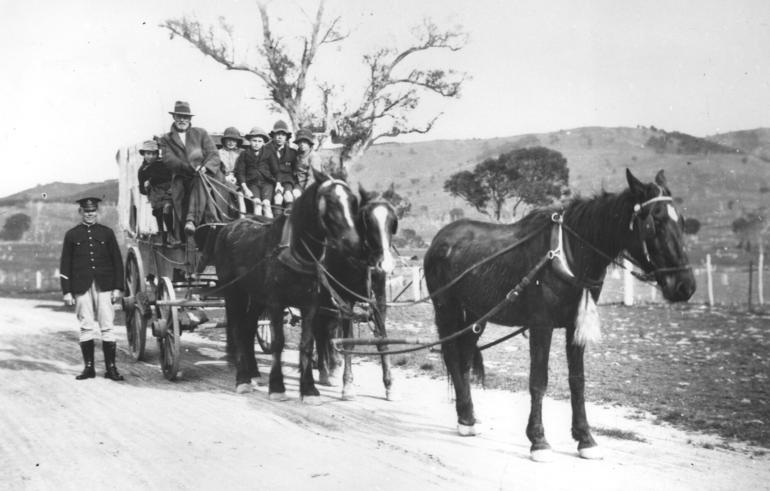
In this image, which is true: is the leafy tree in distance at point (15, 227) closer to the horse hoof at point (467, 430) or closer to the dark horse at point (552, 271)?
the dark horse at point (552, 271)

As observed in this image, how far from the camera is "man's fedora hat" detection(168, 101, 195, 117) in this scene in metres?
9.59

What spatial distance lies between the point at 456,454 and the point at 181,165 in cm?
564

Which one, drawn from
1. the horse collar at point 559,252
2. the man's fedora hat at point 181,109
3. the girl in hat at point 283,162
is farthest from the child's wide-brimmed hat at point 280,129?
the horse collar at point 559,252

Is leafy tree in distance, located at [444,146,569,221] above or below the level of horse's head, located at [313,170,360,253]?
above

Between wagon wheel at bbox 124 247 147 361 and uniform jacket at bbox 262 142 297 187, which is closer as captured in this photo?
uniform jacket at bbox 262 142 297 187

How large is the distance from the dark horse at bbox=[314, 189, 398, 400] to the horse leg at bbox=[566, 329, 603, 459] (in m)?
1.76

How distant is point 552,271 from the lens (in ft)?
18.0

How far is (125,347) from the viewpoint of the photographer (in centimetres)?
1228

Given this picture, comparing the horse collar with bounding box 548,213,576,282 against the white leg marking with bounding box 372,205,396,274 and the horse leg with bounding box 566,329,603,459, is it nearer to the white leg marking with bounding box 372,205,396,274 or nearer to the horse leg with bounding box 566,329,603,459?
the horse leg with bounding box 566,329,603,459

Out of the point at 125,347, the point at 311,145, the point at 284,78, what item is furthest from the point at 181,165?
the point at 284,78

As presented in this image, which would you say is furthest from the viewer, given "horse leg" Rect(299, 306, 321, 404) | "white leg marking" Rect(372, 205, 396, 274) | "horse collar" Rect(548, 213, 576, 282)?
"horse leg" Rect(299, 306, 321, 404)

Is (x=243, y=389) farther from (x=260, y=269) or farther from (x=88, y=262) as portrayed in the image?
(x=88, y=262)

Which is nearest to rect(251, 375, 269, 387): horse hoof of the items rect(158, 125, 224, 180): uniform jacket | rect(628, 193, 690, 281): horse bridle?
rect(158, 125, 224, 180): uniform jacket

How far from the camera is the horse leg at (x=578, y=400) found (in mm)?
5430
